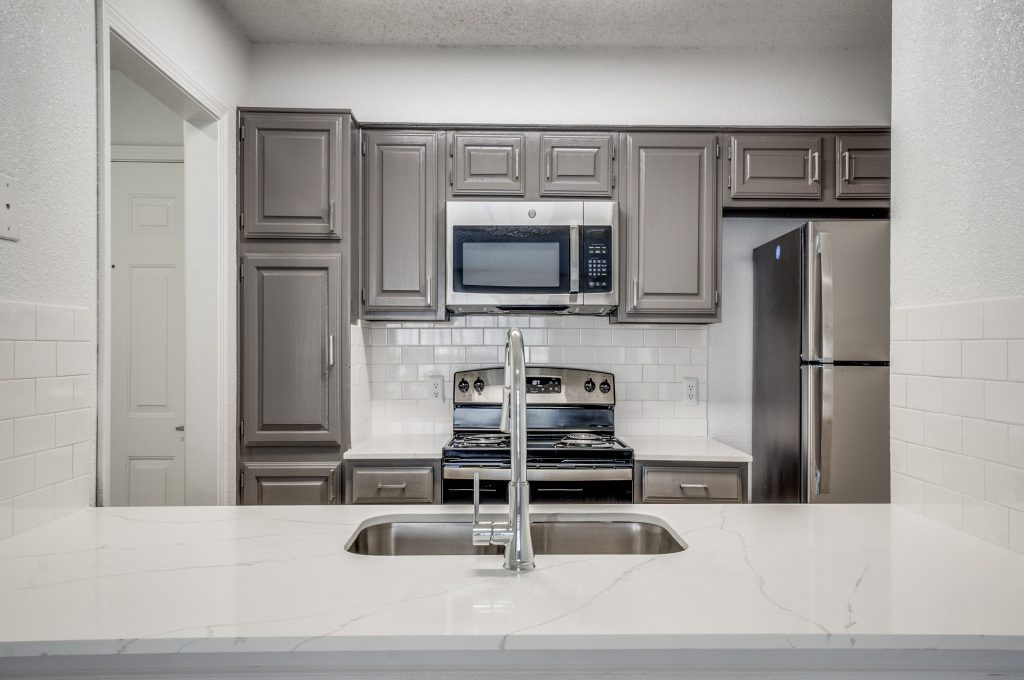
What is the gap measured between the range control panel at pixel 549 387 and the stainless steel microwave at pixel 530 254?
0.47 metres

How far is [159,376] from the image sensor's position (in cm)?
344

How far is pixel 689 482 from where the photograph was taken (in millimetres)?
2816

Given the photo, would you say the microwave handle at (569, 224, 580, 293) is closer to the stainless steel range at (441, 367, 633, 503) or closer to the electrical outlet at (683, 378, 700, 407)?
the stainless steel range at (441, 367, 633, 503)

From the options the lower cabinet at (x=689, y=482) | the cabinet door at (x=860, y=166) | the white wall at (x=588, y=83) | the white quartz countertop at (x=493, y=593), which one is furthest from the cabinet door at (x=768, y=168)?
the white quartz countertop at (x=493, y=593)

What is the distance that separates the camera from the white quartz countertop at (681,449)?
280 cm

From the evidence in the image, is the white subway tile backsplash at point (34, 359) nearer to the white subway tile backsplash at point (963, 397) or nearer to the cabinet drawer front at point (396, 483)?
the cabinet drawer front at point (396, 483)

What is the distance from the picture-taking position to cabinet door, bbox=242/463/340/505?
2781 mm

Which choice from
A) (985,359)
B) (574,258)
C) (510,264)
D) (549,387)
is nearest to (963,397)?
(985,359)

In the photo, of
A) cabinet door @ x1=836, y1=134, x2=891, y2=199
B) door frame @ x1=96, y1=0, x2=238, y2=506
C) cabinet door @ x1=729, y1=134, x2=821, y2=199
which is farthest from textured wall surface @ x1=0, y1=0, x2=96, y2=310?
cabinet door @ x1=836, y1=134, x2=891, y2=199

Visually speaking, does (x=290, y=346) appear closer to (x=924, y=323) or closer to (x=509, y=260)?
(x=509, y=260)

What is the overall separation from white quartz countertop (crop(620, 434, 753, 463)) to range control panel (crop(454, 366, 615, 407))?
0.26 metres

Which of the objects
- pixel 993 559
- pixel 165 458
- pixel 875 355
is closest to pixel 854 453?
pixel 875 355

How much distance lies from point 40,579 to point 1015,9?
1914mm

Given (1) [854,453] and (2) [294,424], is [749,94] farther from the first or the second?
(2) [294,424]
